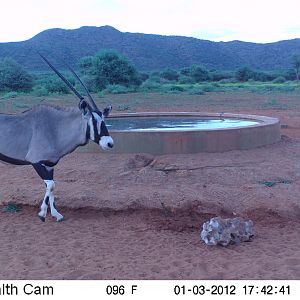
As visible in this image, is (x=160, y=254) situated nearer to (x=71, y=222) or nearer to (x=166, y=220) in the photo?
(x=166, y=220)

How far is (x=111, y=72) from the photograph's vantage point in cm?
4047

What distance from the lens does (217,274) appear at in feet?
16.2

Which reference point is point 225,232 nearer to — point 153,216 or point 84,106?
point 153,216

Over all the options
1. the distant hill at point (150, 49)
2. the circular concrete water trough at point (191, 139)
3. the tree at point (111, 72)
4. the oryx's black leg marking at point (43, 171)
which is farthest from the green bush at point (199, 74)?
the oryx's black leg marking at point (43, 171)

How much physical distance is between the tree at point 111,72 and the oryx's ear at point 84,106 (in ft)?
108

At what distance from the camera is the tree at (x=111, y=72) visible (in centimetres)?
3949

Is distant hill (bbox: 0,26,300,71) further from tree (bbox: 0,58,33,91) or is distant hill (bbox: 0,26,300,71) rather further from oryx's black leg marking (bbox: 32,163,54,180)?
oryx's black leg marking (bbox: 32,163,54,180)

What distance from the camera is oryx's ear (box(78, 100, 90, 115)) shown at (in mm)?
6203

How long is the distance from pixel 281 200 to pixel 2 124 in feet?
12.8

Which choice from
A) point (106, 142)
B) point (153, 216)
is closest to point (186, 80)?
point (153, 216)

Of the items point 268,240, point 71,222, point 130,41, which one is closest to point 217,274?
point 268,240

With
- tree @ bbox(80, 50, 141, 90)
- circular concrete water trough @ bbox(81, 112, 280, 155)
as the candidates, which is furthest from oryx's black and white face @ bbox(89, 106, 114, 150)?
tree @ bbox(80, 50, 141, 90)

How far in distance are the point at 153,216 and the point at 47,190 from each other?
1.42m

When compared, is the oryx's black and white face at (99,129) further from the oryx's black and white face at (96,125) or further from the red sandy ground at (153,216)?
the red sandy ground at (153,216)
